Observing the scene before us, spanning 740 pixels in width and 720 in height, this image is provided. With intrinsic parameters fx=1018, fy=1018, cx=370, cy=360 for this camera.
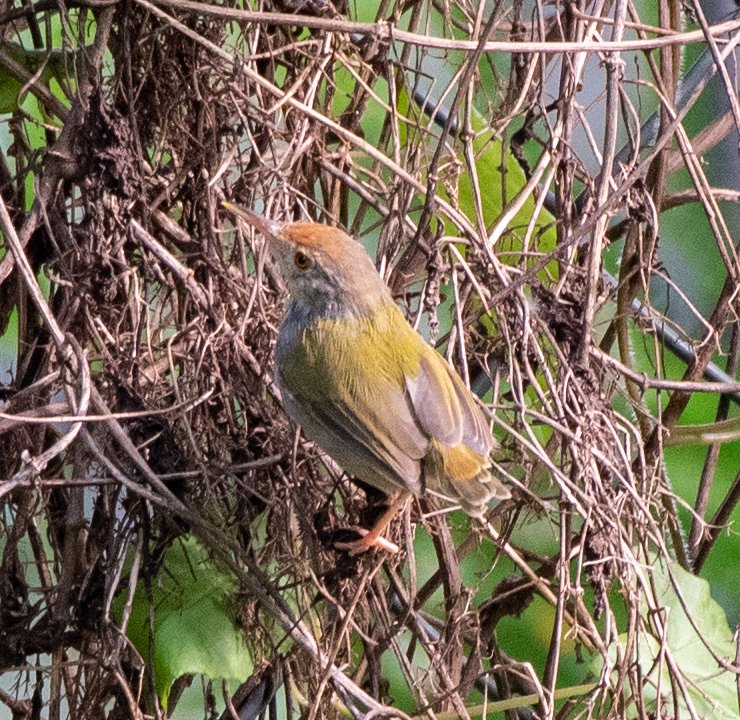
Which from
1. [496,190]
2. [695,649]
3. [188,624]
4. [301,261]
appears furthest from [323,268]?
[695,649]

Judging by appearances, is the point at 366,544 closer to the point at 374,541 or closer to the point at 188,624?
the point at 374,541

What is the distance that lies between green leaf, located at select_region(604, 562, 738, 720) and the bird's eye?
1.17 m

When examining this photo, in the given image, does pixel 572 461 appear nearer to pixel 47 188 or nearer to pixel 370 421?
pixel 370 421

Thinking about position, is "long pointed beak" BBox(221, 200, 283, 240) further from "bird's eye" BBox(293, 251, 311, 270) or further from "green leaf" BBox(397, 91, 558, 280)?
"green leaf" BBox(397, 91, 558, 280)

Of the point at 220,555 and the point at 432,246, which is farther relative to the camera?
the point at 432,246

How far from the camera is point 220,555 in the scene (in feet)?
7.40

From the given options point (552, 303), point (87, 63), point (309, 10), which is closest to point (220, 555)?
point (552, 303)

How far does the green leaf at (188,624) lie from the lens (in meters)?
2.32

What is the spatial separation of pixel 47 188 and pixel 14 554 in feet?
2.93

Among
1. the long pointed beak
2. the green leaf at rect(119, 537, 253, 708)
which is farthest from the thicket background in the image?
the long pointed beak

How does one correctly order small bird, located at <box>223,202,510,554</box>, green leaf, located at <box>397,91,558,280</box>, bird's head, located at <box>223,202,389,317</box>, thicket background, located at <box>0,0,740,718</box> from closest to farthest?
thicket background, located at <box>0,0,740,718</box> < small bird, located at <box>223,202,510,554</box> < bird's head, located at <box>223,202,389,317</box> < green leaf, located at <box>397,91,558,280</box>

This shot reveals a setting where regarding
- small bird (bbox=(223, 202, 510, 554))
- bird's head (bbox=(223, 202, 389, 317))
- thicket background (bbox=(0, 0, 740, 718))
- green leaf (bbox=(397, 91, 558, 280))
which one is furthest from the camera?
green leaf (bbox=(397, 91, 558, 280))

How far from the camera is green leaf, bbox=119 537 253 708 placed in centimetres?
232

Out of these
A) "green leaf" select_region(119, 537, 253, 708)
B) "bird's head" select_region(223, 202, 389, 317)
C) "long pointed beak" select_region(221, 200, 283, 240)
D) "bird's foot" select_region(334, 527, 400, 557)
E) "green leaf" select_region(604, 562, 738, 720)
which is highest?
"long pointed beak" select_region(221, 200, 283, 240)
